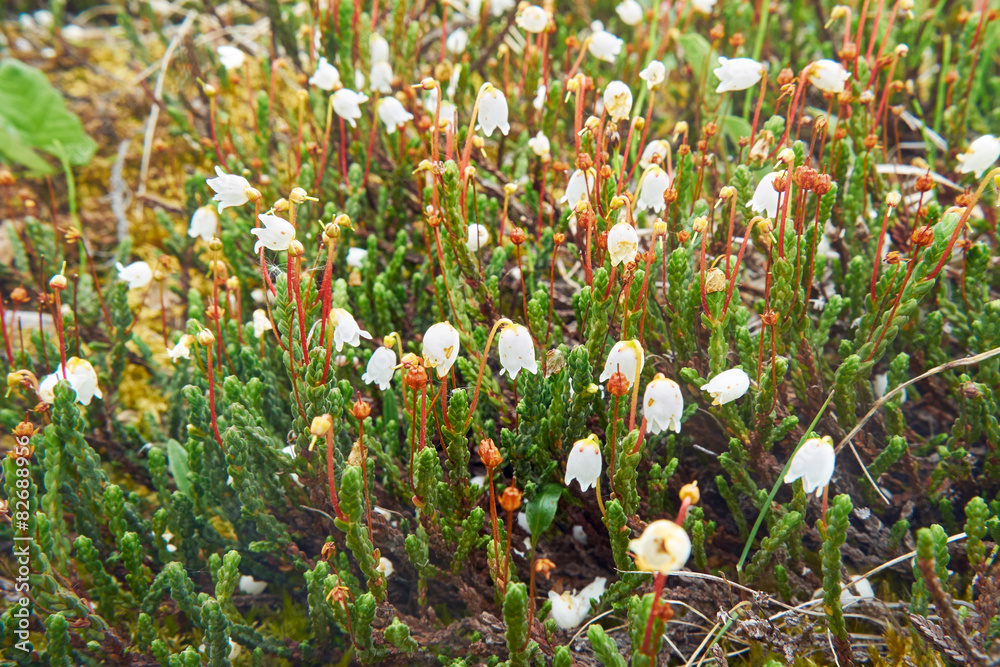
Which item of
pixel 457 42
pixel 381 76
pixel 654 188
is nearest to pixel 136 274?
pixel 381 76

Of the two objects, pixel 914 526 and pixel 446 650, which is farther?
pixel 914 526

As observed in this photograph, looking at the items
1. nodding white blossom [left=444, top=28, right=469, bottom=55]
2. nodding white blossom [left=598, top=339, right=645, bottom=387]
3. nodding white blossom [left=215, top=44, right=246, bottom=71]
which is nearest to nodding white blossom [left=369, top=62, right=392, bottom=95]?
nodding white blossom [left=444, top=28, right=469, bottom=55]

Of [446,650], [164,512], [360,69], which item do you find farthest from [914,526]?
[360,69]

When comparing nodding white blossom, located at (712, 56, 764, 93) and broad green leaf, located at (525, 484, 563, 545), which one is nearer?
broad green leaf, located at (525, 484, 563, 545)

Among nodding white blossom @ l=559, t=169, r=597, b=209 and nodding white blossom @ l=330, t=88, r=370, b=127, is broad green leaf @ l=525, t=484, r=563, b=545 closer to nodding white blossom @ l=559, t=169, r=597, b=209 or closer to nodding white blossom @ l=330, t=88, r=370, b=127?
nodding white blossom @ l=559, t=169, r=597, b=209

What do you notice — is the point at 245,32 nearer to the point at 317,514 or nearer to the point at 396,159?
the point at 396,159

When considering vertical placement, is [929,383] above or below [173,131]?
below

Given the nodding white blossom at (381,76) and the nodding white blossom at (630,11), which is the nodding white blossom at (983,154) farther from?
the nodding white blossom at (381,76)

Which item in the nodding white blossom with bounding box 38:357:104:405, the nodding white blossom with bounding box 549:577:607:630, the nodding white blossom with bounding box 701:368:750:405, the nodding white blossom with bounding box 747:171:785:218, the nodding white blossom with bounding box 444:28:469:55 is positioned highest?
the nodding white blossom with bounding box 444:28:469:55
